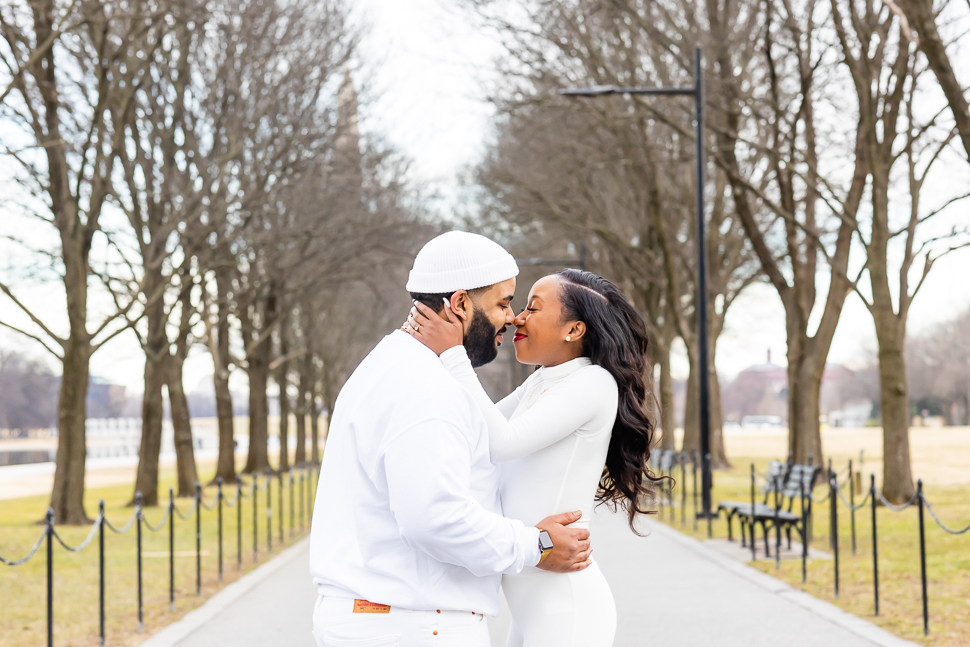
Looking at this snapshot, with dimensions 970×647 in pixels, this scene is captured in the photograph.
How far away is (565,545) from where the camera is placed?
303 cm

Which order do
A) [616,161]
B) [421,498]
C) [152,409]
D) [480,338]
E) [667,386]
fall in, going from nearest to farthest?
[421,498] < [480,338] < [152,409] < [616,161] < [667,386]

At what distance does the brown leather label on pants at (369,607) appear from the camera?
276cm

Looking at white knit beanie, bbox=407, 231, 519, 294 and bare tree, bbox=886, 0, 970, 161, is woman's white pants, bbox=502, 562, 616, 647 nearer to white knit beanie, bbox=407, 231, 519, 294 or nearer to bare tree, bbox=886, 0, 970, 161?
white knit beanie, bbox=407, 231, 519, 294

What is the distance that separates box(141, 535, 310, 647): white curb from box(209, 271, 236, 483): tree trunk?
13.5 m

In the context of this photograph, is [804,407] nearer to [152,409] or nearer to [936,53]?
[936,53]

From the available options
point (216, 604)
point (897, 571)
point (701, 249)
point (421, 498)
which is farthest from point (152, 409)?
point (421, 498)

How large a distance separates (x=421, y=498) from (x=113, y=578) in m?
10.6

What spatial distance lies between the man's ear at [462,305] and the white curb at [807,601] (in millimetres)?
5981

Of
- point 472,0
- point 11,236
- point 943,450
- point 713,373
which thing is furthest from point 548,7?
point 943,450

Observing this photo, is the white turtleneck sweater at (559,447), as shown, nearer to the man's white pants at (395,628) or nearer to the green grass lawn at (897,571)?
the man's white pants at (395,628)

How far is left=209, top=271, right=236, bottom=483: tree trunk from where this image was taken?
27.0m

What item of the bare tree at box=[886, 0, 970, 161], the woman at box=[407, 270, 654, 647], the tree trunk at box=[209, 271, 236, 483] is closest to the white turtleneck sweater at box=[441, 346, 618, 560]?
the woman at box=[407, 270, 654, 647]

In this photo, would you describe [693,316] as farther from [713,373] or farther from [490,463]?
[490,463]

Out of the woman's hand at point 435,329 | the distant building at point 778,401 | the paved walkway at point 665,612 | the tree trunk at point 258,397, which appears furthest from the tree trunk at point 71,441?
the distant building at point 778,401
